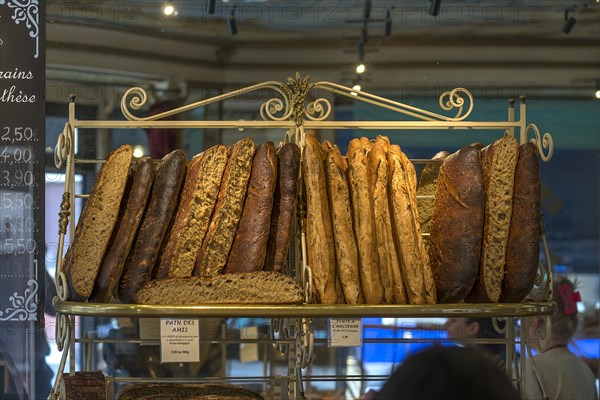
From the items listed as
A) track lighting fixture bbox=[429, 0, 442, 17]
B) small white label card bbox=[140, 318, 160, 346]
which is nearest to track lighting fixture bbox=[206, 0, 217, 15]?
track lighting fixture bbox=[429, 0, 442, 17]

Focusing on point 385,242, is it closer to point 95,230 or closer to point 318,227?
point 318,227

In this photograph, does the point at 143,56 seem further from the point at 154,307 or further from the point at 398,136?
the point at 154,307

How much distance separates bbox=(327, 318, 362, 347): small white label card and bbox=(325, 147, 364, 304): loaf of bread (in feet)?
0.21

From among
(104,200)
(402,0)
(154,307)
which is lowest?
(154,307)

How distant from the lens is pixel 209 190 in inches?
104

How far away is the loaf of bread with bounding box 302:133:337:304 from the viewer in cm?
255

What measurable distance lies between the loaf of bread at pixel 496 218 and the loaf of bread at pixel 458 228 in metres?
0.03

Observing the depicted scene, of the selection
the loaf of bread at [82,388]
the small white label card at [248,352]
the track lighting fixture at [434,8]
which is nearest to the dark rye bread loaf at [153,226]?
the loaf of bread at [82,388]

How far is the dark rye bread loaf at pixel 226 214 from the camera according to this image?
8.46ft

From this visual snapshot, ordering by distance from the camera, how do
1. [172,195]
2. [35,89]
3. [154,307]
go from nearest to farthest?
[154,307] < [172,195] < [35,89]

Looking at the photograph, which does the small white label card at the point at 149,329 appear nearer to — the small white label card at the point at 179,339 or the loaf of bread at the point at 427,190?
the small white label card at the point at 179,339

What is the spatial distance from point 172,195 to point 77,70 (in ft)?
4.95

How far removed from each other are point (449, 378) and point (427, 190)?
A: 73.2 inches

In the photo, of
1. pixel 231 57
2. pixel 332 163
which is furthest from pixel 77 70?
pixel 332 163
